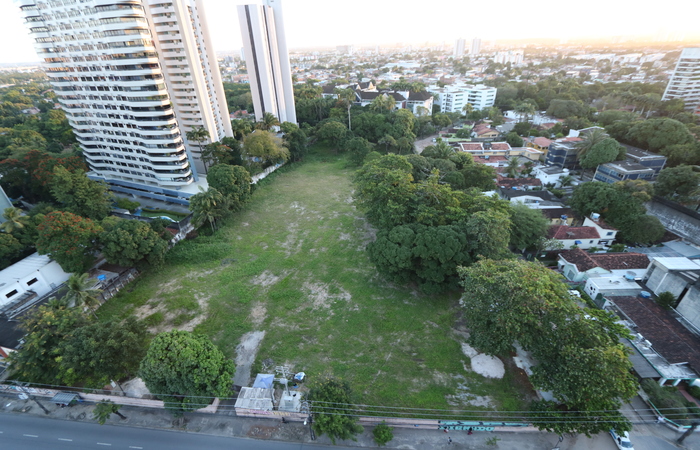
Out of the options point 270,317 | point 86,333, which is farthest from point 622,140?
point 86,333

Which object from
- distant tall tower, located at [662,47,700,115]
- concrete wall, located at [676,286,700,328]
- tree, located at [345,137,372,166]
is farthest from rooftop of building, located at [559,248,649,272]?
distant tall tower, located at [662,47,700,115]

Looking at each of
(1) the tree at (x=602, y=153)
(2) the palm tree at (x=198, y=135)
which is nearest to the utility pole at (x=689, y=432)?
(1) the tree at (x=602, y=153)

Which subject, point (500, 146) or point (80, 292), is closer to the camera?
point (80, 292)

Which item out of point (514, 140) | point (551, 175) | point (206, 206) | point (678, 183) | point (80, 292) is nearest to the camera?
point (80, 292)

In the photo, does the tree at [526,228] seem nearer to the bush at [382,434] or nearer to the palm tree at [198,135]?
the bush at [382,434]

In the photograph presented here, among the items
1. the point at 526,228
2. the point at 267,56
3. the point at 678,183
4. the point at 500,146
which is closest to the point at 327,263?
the point at 526,228

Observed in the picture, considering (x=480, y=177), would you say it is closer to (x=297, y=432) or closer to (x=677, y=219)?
(x=677, y=219)

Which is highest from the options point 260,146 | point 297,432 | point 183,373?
point 260,146

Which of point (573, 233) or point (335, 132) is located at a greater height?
point (335, 132)
